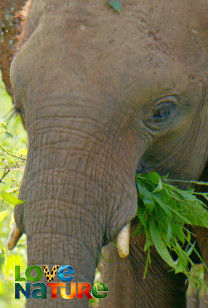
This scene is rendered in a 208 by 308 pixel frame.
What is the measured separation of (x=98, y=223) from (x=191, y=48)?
2.77ft

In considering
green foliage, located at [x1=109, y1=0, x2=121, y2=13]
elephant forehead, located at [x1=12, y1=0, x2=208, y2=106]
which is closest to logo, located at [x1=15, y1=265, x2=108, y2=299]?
elephant forehead, located at [x1=12, y1=0, x2=208, y2=106]

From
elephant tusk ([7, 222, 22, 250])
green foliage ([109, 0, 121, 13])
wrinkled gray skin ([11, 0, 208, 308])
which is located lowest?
elephant tusk ([7, 222, 22, 250])

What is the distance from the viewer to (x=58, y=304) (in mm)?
2650

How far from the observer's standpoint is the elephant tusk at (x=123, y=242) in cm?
282

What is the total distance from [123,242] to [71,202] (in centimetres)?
26

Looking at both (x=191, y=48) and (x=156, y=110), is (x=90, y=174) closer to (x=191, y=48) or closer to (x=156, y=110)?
(x=156, y=110)

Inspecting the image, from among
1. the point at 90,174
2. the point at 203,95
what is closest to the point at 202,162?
the point at 203,95

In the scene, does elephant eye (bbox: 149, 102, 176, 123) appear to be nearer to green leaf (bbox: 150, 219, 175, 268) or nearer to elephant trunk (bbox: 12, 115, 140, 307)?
elephant trunk (bbox: 12, 115, 140, 307)

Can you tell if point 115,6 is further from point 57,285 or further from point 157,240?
point 57,285

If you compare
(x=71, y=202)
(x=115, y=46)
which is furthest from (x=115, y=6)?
(x=71, y=202)

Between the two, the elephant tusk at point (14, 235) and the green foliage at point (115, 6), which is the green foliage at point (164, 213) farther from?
the green foliage at point (115, 6)

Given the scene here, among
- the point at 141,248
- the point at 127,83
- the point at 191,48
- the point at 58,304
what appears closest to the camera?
the point at 58,304

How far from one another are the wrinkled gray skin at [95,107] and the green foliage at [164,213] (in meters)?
0.12

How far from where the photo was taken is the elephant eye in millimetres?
3055
